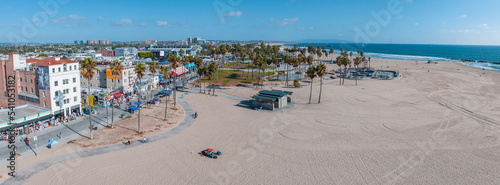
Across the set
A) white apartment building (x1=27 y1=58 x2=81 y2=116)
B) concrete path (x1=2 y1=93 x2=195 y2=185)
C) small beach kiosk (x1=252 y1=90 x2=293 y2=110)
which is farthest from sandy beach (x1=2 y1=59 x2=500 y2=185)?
white apartment building (x1=27 y1=58 x2=81 y2=116)

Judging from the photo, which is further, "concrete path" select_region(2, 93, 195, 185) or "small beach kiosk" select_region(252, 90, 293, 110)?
"small beach kiosk" select_region(252, 90, 293, 110)

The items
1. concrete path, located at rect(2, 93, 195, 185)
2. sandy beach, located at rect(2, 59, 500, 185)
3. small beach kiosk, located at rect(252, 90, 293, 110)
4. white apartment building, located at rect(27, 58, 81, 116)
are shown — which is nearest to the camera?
Answer: concrete path, located at rect(2, 93, 195, 185)

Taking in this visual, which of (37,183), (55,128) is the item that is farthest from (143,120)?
(37,183)

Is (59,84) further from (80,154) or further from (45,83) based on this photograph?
(80,154)

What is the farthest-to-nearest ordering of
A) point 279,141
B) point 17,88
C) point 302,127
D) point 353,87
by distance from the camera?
point 353,87 < point 17,88 < point 302,127 < point 279,141

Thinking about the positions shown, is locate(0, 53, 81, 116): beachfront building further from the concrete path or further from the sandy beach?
the concrete path

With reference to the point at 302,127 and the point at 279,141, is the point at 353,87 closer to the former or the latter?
the point at 302,127

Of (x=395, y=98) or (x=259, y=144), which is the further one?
(x=395, y=98)
